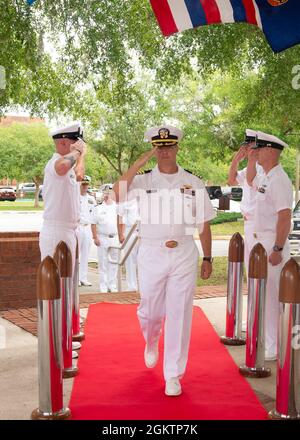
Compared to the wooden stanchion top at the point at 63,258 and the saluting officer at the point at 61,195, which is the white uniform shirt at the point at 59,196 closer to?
the saluting officer at the point at 61,195

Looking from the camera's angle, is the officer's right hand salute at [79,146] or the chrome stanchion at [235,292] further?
the chrome stanchion at [235,292]

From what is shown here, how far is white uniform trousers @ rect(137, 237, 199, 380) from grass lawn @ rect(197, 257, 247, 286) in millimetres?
7016

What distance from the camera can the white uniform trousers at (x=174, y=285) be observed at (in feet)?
14.9

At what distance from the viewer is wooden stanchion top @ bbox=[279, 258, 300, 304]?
3.87m

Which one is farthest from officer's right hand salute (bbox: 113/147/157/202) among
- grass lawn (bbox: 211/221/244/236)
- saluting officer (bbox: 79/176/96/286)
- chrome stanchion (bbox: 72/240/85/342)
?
grass lawn (bbox: 211/221/244/236)

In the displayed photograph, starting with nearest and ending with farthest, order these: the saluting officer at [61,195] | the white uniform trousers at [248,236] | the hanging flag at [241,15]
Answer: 1. the saluting officer at [61,195]
2. the white uniform trousers at [248,236]
3. the hanging flag at [241,15]

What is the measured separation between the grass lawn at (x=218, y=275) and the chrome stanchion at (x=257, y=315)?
21.3 feet

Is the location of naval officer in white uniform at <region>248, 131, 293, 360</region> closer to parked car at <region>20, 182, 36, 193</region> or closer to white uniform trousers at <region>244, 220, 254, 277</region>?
white uniform trousers at <region>244, 220, 254, 277</region>

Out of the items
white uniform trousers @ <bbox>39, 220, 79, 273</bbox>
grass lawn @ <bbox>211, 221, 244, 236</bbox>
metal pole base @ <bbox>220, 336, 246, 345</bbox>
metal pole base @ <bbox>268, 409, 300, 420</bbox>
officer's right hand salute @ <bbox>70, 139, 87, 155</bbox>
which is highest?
officer's right hand salute @ <bbox>70, 139, 87, 155</bbox>

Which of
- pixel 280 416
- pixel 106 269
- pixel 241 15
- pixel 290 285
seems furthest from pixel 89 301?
pixel 290 285

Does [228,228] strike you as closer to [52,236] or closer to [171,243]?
[52,236]

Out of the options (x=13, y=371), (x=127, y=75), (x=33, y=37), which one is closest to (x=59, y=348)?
(x=13, y=371)

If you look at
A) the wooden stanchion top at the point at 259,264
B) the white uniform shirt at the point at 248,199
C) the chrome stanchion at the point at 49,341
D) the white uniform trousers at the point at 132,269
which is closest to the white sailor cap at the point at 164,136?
the wooden stanchion top at the point at 259,264

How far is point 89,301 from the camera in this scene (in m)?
8.08
